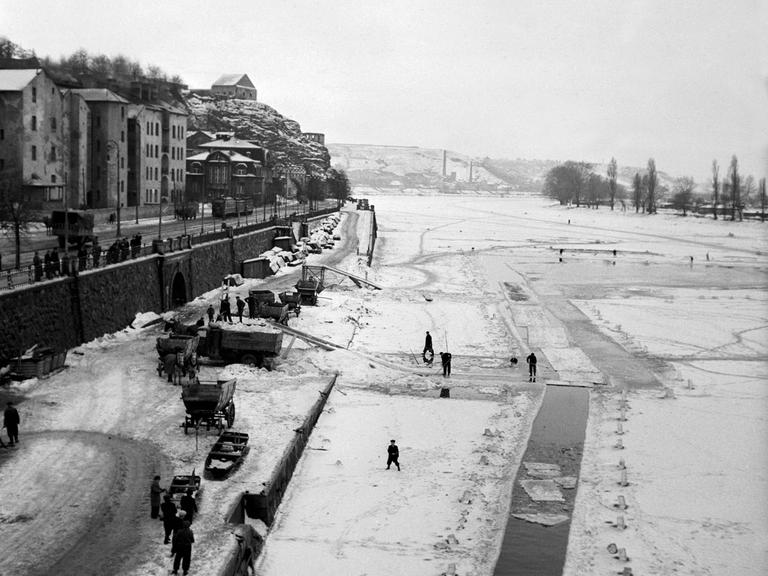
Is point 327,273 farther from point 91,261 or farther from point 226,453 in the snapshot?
point 226,453

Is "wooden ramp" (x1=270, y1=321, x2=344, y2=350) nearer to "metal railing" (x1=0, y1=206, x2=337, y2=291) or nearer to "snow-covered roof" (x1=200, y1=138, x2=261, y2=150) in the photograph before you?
"metal railing" (x1=0, y1=206, x2=337, y2=291)

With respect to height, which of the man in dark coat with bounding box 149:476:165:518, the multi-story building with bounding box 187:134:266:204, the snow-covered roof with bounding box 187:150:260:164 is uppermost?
the snow-covered roof with bounding box 187:150:260:164

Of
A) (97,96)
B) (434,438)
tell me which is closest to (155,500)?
(434,438)

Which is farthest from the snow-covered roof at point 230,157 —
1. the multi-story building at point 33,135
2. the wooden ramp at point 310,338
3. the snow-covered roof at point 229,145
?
the wooden ramp at point 310,338

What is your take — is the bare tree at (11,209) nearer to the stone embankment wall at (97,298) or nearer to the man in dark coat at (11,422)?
the stone embankment wall at (97,298)

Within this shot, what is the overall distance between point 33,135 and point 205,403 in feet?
156

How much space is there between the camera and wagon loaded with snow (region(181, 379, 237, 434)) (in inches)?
1167

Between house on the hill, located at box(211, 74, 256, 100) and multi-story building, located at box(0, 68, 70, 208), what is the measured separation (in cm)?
12161

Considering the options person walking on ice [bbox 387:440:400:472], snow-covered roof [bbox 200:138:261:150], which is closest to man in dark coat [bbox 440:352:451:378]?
person walking on ice [bbox 387:440:400:472]

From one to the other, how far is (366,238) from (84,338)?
59806 millimetres

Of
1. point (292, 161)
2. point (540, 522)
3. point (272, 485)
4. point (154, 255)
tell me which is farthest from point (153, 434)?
point (292, 161)

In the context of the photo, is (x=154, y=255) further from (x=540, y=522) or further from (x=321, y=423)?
(x=540, y=522)

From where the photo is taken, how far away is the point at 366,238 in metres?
98.8

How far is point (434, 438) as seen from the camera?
1302 inches
